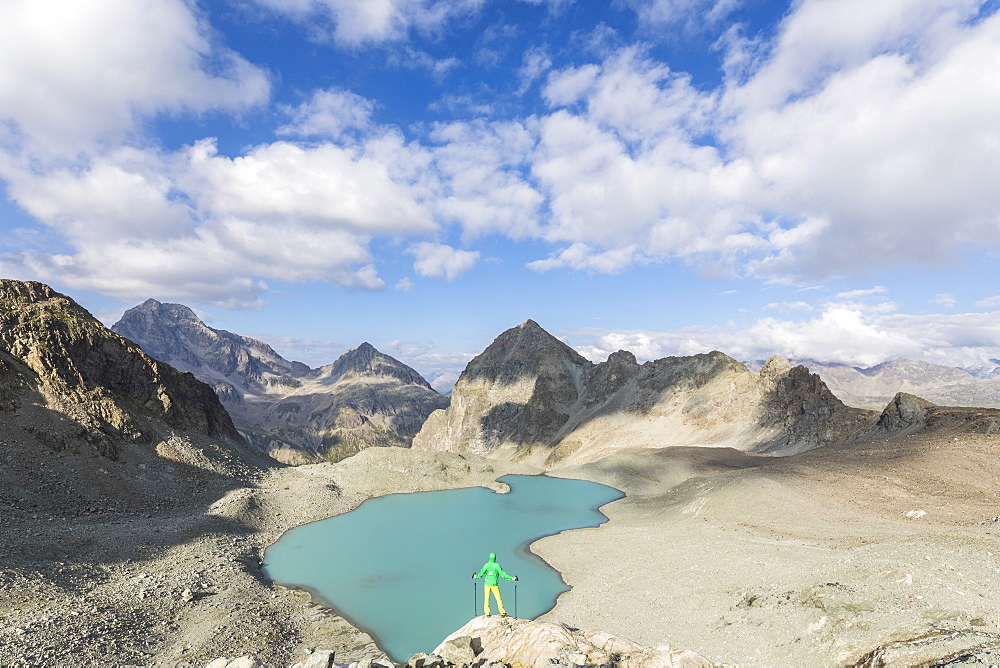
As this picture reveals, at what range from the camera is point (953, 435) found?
5625 cm

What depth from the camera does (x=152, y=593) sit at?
29.8 metres

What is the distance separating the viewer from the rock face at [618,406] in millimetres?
94750

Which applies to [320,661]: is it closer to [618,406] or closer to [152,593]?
[152,593]

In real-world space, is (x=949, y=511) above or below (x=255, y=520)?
above

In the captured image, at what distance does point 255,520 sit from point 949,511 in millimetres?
62440

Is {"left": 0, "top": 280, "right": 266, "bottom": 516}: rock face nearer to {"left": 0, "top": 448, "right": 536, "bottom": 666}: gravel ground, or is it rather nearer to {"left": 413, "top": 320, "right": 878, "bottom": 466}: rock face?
{"left": 0, "top": 448, "right": 536, "bottom": 666}: gravel ground

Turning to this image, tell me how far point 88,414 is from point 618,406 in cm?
11807

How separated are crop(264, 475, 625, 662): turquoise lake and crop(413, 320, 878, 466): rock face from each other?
45681 mm

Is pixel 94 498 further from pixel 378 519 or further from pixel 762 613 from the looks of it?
pixel 762 613

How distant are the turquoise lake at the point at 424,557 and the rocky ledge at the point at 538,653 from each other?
12712 mm

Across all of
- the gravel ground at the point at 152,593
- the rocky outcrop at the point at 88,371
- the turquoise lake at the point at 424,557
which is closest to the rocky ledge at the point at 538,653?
the gravel ground at the point at 152,593

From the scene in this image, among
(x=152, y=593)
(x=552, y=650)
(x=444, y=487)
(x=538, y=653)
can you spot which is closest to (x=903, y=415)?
(x=444, y=487)

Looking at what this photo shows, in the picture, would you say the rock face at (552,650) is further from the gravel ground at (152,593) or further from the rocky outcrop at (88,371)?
the rocky outcrop at (88,371)

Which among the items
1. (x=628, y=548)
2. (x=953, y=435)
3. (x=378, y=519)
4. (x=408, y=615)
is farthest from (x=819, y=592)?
(x=953, y=435)
